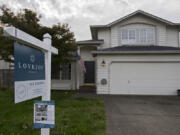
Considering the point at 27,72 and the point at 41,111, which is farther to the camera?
the point at 41,111

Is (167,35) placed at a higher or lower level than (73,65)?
higher

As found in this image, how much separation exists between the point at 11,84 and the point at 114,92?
8.77m

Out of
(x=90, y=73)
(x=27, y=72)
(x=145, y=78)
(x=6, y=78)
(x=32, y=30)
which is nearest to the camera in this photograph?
(x=27, y=72)

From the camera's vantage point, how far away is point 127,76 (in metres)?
7.91

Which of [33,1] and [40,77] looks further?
[33,1]

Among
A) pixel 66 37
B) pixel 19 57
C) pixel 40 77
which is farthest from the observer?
pixel 66 37

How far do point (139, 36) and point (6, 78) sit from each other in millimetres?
12116

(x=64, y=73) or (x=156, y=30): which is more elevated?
(x=156, y=30)

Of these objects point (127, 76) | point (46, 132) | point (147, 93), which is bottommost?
point (147, 93)

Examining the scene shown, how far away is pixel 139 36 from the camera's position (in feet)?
31.2

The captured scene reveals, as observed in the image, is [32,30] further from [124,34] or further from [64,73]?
[124,34]

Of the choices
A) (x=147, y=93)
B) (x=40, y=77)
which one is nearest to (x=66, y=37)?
(x=40, y=77)

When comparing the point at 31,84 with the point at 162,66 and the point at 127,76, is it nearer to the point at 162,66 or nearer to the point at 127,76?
the point at 127,76

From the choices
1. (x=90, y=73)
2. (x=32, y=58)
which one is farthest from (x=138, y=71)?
(x=32, y=58)
